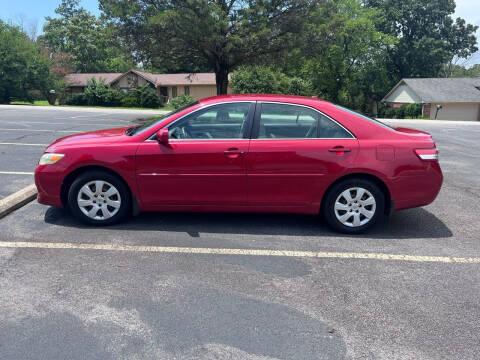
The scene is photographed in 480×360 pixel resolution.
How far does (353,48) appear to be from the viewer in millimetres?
50156

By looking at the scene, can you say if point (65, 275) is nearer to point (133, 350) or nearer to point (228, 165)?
point (133, 350)

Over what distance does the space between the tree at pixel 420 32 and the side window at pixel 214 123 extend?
5508 centimetres

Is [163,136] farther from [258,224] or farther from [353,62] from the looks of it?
[353,62]

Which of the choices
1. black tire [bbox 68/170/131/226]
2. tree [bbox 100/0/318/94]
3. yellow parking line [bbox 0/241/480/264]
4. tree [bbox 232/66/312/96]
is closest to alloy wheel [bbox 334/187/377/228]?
yellow parking line [bbox 0/241/480/264]

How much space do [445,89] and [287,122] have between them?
47.7 meters

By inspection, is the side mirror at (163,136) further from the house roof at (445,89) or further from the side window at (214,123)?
the house roof at (445,89)

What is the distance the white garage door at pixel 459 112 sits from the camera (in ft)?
149

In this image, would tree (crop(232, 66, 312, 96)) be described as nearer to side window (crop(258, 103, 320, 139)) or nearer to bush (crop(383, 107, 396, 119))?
bush (crop(383, 107, 396, 119))

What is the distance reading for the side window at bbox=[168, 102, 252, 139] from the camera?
16.0 ft

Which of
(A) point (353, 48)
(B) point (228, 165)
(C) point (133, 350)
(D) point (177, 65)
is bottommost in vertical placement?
(C) point (133, 350)

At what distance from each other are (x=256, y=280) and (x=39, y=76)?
51.0 m

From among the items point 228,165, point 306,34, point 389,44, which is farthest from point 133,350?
point 389,44

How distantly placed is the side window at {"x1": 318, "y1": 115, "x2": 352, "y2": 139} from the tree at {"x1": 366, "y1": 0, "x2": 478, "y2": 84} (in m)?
54.7

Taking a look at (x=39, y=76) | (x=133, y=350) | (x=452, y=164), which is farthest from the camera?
(x=39, y=76)
